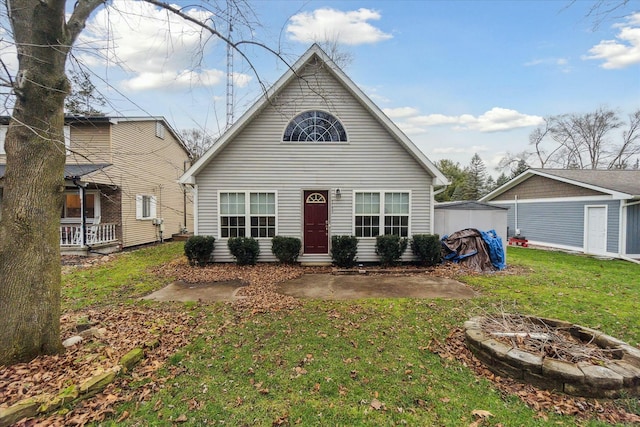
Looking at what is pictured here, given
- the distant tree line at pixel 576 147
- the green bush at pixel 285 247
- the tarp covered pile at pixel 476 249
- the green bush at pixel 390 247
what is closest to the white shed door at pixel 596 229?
the tarp covered pile at pixel 476 249

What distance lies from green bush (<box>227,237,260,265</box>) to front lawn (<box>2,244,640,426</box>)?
315cm

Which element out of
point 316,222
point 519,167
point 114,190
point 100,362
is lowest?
point 100,362

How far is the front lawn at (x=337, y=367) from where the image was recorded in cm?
270

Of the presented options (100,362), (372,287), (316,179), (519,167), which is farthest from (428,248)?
(519,167)

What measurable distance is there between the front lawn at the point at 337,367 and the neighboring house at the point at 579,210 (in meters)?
7.97

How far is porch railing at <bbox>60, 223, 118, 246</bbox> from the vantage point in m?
11.9

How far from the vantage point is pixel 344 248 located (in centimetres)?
938

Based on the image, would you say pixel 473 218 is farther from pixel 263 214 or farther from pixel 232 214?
pixel 232 214

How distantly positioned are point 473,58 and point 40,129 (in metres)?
15.2

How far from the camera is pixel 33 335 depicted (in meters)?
3.25

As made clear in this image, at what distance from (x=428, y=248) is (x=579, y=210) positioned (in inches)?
386

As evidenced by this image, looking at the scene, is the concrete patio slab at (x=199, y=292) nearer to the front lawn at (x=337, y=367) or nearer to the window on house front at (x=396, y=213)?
the front lawn at (x=337, y=367)

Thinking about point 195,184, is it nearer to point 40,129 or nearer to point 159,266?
point 159,266

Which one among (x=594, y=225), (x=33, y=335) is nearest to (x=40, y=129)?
(x=33, y=335)
